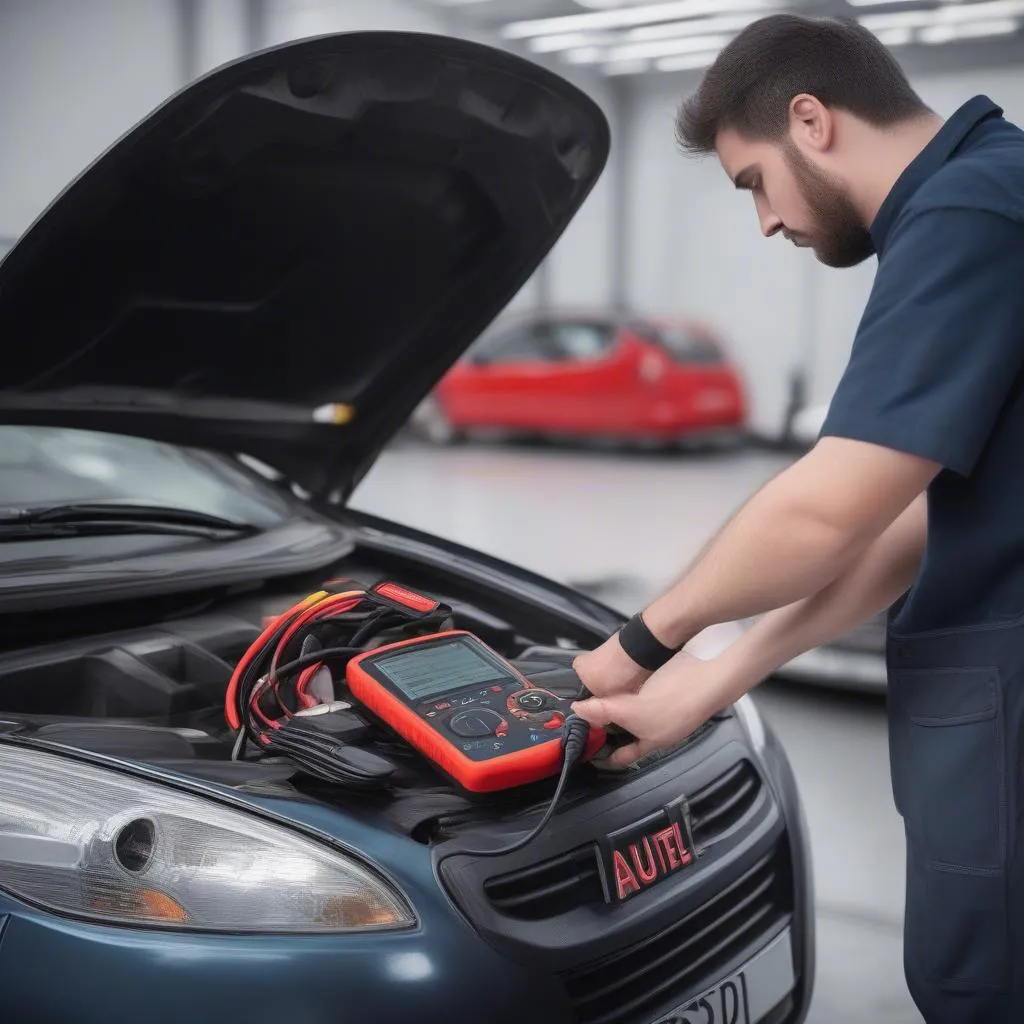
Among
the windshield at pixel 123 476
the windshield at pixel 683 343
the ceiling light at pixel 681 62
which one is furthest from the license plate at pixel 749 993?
the ceiling light at pixel 681 62

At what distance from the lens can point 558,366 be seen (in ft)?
35.6

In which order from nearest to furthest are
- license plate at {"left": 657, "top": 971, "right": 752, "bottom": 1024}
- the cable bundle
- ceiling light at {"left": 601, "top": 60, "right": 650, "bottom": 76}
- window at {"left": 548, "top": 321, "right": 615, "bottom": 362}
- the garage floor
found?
1. license plate at {"left": 657, "top": 971, "right": 752, "bottom": 1024}
2. the cable bundle
3. the garage floor
4. window at {"left": 548, "top": 321, "right": 615, "bottom": 362}
5. ceiling light at {"left": 601, "top": 60, "right": 650, "bottom": 76}

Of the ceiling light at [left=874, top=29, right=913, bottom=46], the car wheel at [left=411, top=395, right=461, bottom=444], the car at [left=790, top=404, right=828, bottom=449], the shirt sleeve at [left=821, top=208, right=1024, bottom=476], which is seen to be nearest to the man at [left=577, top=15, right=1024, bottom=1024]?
the shirt sleeve at [left=821, top=208, right=1024, bottom=476]

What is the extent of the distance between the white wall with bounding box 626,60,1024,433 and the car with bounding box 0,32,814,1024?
9244 mm

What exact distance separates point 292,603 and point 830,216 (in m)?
1.14

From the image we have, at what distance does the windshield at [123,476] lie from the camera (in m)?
2.01

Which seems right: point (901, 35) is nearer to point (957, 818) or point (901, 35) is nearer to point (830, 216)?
point (830, 216)

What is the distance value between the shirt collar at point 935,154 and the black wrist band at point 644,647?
0.47 m

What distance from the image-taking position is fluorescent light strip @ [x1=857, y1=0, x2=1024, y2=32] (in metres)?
9.18

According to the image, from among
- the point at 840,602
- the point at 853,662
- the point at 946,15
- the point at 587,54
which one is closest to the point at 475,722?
the point at 840,602

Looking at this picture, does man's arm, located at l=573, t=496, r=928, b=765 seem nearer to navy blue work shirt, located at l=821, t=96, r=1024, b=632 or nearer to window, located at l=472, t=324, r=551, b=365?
navy blue work shirt, located at l=821, t=96, r=1024, b=632

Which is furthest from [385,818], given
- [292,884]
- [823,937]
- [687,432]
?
[687,432]

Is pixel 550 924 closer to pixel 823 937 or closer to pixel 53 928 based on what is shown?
pixel 53 928

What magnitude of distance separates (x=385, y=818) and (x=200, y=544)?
0.80 metres
